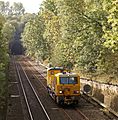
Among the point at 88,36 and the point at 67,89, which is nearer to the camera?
the point at 67,89

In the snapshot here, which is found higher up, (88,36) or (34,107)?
(88,36)

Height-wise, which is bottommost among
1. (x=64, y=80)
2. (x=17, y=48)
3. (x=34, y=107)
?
(x=34, y=107)

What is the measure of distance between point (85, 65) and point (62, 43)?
345 inches

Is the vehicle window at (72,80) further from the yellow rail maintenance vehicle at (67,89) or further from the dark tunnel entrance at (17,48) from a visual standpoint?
the dark tunnel entrance at (17,48)

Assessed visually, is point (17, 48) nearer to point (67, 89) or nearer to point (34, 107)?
point (34, 107)

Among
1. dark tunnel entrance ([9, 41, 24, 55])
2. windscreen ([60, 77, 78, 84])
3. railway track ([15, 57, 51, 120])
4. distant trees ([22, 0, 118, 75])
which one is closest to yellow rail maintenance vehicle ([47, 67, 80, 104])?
windscreen ([60, 77, 78, 84])

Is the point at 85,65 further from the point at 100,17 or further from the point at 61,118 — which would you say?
the point at 61,118

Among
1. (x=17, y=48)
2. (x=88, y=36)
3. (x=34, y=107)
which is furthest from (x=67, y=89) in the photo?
(x=17, y=48)

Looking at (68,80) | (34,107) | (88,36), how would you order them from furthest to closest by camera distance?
(88,36) < (34,107) < (68,80)

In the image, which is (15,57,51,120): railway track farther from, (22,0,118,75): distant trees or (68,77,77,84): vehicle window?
(22,0,118,75): distant trees

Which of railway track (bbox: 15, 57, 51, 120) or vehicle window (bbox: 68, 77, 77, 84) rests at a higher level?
vehicle window (bbox: 68, 77, 77, 84)

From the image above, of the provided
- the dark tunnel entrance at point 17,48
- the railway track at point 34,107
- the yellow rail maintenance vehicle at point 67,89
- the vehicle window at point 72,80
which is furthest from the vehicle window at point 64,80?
the dark tunnel entrance at point 17,48

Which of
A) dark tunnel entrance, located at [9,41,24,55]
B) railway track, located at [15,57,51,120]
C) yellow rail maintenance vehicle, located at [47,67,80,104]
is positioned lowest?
railway track, located at [15,57,51,120]

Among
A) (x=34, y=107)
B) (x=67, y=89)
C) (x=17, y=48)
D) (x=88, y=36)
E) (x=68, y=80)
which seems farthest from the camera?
(x=17, y=48)
